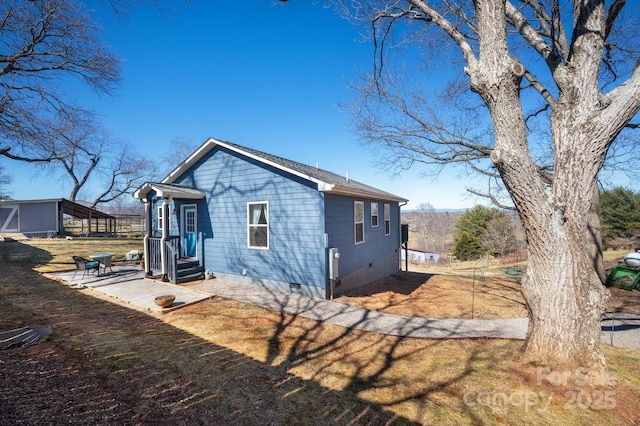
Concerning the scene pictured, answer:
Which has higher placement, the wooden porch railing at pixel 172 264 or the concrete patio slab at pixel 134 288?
the wooden porch railing at pixel 172 264

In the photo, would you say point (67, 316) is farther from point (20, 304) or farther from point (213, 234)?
point (213, 234)

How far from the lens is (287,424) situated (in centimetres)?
303

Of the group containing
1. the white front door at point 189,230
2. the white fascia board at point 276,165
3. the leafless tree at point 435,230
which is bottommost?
the leafless tree at point 435,230

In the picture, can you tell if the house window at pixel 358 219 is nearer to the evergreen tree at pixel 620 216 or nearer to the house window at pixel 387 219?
the house window at pixel 387 219

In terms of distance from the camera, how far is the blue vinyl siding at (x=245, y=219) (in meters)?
8.33

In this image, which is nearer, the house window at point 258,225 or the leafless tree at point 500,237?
the house window at point 258,225

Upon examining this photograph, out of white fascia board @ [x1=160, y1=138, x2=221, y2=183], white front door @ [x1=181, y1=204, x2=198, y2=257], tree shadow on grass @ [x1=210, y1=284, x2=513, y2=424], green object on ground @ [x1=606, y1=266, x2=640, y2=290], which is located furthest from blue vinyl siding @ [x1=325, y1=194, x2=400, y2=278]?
green object on ground @ [x1=606, y1=266, x2=640, y2=290]

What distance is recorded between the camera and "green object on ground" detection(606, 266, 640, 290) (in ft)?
23.9

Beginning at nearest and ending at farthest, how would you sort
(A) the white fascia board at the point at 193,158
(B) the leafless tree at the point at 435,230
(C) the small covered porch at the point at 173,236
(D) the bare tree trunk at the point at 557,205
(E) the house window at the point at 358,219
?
(D) the bare tree trunk at the point at 557,205, (C) the small covered porch at the point at 173,236, (A) the white fascia board at the point at 193,158, (E) the house window at the point at 358,219, (B) the leafless tree at the point at 435,230

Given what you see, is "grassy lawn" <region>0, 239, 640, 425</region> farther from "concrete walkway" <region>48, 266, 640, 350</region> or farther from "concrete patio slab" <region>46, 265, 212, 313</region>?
"concrete patio slab" <region>46, 265, 212, 313</region>

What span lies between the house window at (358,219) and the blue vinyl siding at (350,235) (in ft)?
0.61

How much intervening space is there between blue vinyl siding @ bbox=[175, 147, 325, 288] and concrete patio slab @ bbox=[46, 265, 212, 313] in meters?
1.79

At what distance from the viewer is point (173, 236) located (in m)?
10.5

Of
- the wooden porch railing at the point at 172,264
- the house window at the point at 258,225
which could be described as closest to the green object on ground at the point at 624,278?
the house window at the point at 258,225
